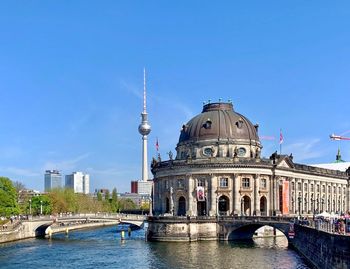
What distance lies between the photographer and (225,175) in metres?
140

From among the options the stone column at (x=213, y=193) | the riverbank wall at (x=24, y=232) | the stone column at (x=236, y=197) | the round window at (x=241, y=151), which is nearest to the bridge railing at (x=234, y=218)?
the stone column at (x=213, y=193)

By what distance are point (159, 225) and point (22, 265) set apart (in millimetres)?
42504

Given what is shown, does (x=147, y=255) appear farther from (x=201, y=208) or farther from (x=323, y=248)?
(x=201, y=208)

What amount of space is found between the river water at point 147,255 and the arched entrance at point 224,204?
702 inches

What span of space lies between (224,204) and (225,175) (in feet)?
24.5

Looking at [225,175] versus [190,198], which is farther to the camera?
[190,198]

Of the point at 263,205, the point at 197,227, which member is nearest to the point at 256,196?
the point at 263,205

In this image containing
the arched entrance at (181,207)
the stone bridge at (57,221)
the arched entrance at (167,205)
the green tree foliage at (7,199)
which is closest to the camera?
the stone bridge at (57,221)

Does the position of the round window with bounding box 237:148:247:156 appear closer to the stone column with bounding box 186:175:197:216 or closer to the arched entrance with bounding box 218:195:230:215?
the arched entrance with bounding box 218:195:230:215

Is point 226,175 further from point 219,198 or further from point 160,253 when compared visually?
point 160,253

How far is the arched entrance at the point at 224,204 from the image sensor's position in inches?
5565

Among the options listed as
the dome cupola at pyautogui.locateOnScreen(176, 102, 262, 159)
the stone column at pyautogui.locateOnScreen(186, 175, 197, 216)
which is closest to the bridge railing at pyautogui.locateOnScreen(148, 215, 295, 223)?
the stone column at pyautogui.locateOnScreen(186, 175, 197, 216)

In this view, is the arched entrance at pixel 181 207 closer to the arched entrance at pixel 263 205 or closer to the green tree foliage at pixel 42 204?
the arched entrance at pixel 263 205

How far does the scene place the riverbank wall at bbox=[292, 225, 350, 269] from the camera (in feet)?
183
